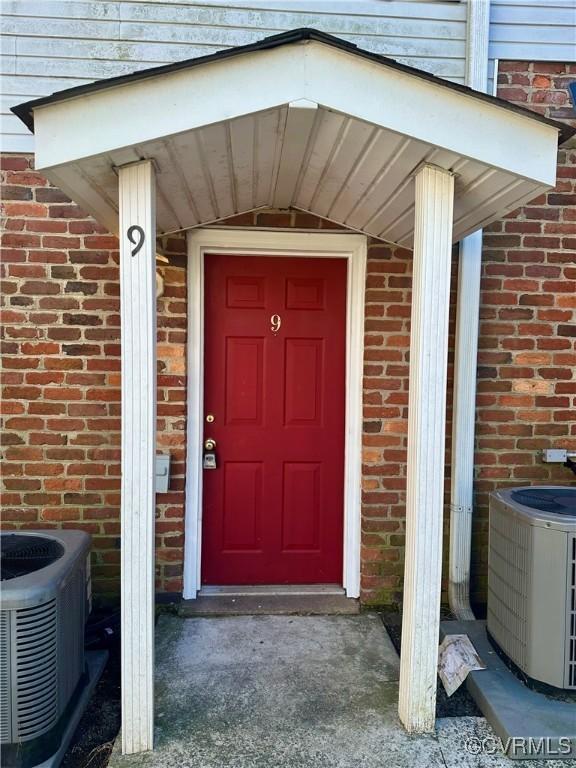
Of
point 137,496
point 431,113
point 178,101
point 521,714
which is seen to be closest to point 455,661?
point 521,714

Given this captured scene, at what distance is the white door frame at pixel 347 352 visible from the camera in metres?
3.22

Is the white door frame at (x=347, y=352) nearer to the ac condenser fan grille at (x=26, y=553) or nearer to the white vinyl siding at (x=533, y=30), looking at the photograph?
the ac condenser fan grille at (x=26, y=553)

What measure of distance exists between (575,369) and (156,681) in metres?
2.98

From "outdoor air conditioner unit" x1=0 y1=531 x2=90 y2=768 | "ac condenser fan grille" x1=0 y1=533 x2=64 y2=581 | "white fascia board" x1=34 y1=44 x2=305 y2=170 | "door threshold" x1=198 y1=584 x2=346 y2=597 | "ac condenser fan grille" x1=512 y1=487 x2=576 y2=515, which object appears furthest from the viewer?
"door threshold" x1=198 y1=584 x2=346 y2=597

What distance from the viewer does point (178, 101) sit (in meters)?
1.85

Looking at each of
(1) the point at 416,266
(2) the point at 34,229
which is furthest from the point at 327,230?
(2) the point at 34,229

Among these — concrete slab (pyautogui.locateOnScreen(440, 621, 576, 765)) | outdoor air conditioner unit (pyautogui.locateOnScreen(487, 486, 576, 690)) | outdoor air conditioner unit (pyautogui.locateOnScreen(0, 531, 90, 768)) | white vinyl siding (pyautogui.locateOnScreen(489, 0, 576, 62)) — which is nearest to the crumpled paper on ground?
concrete slab (pyautogui.locateOnScreen(440, 621, 576, 765))

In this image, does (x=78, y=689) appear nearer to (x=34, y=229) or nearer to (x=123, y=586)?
(x=123, y=586)

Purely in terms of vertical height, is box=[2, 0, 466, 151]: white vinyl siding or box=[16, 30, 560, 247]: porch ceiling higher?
box=[2, 0, 466, 151]: white vinyl siding

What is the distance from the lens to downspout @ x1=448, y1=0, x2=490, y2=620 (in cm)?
317

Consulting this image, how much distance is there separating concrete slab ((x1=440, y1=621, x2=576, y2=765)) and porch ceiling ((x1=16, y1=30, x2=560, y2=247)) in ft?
7.14

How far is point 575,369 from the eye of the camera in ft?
10.8

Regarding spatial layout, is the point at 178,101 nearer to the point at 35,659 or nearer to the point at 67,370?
the point at 67,370

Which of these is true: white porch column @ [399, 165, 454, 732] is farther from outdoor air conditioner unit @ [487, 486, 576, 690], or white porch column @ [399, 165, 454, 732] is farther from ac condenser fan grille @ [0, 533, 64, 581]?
ac condenser fan grille @ [0, 533, 64, 581]
